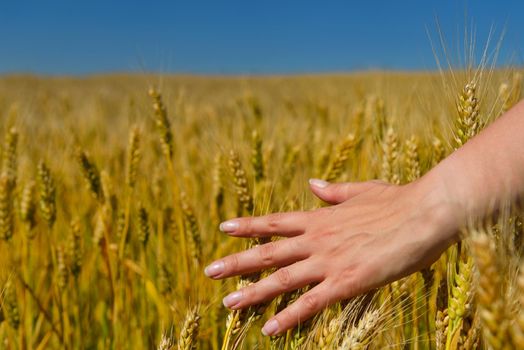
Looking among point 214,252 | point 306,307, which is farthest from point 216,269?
point 214,252

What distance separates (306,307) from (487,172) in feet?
1.31

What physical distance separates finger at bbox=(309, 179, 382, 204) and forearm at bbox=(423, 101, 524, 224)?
Result: 32cm

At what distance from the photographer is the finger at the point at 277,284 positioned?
3.41 feet

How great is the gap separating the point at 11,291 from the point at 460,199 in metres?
1.13

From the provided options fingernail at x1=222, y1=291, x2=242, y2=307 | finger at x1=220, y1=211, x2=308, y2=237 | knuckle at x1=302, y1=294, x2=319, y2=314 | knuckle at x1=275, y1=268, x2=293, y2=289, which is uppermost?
finger at x1=220, y1=211, x2=308, y2=237

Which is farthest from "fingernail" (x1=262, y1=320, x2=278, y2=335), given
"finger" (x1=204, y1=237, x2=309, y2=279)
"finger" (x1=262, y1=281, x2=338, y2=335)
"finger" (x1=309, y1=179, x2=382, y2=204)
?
"finger" (x1=309, y1=179, x2=382, y2=204)

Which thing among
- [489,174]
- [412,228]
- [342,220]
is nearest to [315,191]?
[342,220]

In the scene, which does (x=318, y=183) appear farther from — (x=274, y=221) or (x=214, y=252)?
(x=214, y=252)

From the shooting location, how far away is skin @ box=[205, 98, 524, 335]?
863 millimetres

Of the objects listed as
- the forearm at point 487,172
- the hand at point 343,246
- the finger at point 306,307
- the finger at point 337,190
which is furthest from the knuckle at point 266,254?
the forearm at point 487,172

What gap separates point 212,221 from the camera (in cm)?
197

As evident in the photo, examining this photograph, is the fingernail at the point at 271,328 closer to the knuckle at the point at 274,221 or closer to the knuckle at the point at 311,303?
the knuckle at the point at 311,303

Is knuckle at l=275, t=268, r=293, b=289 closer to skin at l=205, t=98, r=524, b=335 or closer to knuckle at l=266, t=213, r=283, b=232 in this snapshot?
skin at l=205, t=98, r=524, b=335

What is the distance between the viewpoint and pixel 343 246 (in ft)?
3.40
